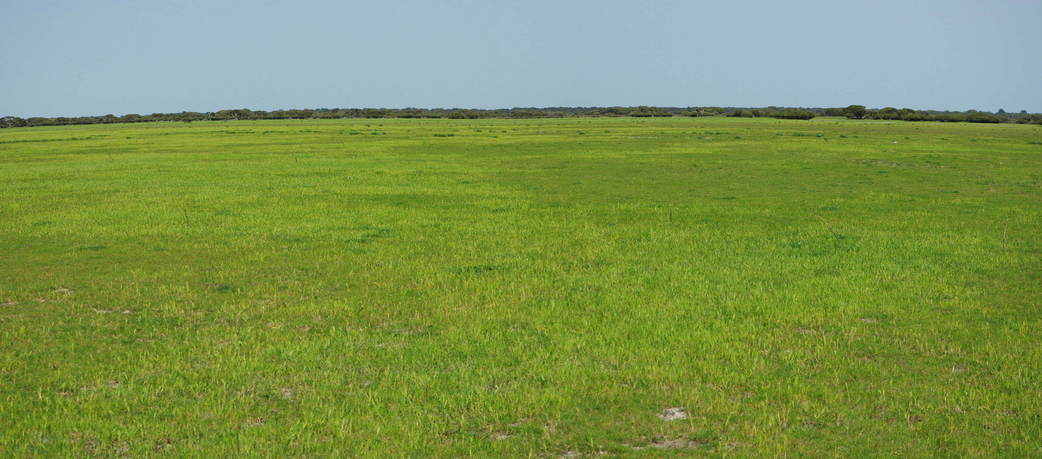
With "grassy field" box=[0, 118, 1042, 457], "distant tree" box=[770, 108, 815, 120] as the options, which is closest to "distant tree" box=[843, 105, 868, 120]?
"distant tree" box=[770, 108, 815, 120]

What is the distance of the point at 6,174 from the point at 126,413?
133ft

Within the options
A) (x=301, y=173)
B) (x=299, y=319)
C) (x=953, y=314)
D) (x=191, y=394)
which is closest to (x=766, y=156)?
(x=301, y=173)

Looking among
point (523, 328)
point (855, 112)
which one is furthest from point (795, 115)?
point (523, 328)

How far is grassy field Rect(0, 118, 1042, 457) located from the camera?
27.8ft

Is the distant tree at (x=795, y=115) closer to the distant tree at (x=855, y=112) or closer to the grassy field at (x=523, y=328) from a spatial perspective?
the distant tree at (x=855, y=112)

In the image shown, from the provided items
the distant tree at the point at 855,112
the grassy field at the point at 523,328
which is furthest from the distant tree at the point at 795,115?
the grassy field at the point at 523,328

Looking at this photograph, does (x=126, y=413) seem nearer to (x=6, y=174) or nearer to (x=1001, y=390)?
(x=1001, y=390)

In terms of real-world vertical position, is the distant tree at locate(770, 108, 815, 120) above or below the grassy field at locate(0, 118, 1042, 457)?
below

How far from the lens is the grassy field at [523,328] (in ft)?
27.8

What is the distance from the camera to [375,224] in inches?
933

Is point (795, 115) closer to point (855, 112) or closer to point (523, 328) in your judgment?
point (855, 112)

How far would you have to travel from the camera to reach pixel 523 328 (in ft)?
40.5

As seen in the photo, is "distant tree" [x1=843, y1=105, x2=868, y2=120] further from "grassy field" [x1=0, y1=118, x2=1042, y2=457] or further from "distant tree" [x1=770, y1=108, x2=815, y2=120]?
"grassy field" [x1=0, y1=118, x2=1042, y2=457]

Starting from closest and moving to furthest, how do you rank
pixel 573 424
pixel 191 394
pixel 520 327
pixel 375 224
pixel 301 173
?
pixel 573 424, pixel 191 394, pixel 520 327, pixel 375 224, pixel 301 173
